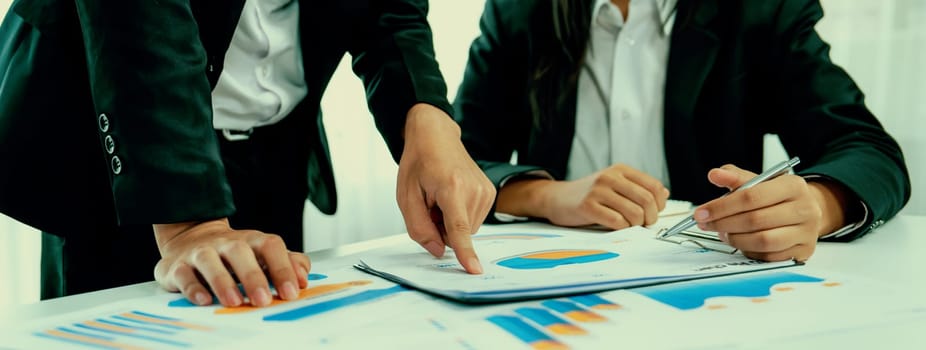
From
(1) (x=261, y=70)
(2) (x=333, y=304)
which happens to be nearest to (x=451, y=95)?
(1) (x=261, y=70)

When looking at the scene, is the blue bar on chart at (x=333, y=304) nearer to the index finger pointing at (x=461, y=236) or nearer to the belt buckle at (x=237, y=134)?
the index finger pointing at (x=461, y=236)

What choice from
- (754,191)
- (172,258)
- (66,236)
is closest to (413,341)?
(172,258)

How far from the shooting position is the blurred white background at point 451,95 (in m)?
2.10

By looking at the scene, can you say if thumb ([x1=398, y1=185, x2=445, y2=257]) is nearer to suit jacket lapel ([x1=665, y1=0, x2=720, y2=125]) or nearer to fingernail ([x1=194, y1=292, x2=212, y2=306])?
fingernail ([x1=194, y1=292, x2=212, y2=306])

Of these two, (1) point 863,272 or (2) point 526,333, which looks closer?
(2) point 526,333

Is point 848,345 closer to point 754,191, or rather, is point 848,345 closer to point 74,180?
point 754,191

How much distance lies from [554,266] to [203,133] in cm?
33

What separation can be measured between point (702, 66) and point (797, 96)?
0.49 ft

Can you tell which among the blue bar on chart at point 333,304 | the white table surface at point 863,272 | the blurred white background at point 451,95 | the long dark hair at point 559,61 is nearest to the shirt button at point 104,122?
the white table surface at point 863,272

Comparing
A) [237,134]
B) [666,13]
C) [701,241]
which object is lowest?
[701,241]

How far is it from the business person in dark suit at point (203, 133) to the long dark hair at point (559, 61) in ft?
1.26

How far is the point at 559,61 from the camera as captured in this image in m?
1.28

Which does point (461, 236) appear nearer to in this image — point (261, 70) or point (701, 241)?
point (701, 241)

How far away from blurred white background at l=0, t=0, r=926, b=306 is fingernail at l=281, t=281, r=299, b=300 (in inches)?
72.1
